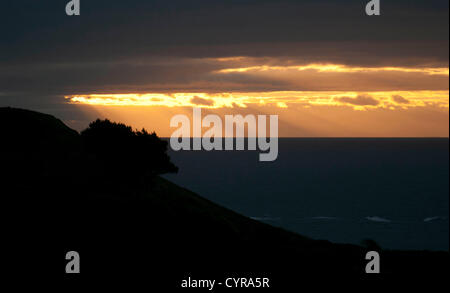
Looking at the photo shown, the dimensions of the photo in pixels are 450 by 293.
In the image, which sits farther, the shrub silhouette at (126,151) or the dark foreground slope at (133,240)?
the shrub silhouette at (126,151)

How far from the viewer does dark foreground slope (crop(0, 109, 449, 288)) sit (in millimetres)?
48500

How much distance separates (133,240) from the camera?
5319 centimetres

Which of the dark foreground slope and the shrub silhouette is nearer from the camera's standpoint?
the dark foreground slope

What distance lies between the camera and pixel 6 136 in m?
77.7

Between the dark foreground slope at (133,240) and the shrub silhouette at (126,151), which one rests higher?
the shrub silhouette at (126,151)

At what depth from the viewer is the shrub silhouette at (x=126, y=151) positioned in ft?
231

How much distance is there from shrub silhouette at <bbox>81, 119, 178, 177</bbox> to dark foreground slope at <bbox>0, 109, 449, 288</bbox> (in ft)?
4.72

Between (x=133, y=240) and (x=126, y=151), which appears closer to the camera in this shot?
(x=133, y=240)

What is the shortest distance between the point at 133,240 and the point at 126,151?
789 inches

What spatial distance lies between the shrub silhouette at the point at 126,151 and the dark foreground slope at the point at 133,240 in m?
1.44

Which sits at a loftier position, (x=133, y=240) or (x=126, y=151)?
(x=126, y=151)

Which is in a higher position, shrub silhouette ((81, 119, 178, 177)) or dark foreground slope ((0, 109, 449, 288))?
shrub silhouette ((81, 119, 178, 177))
